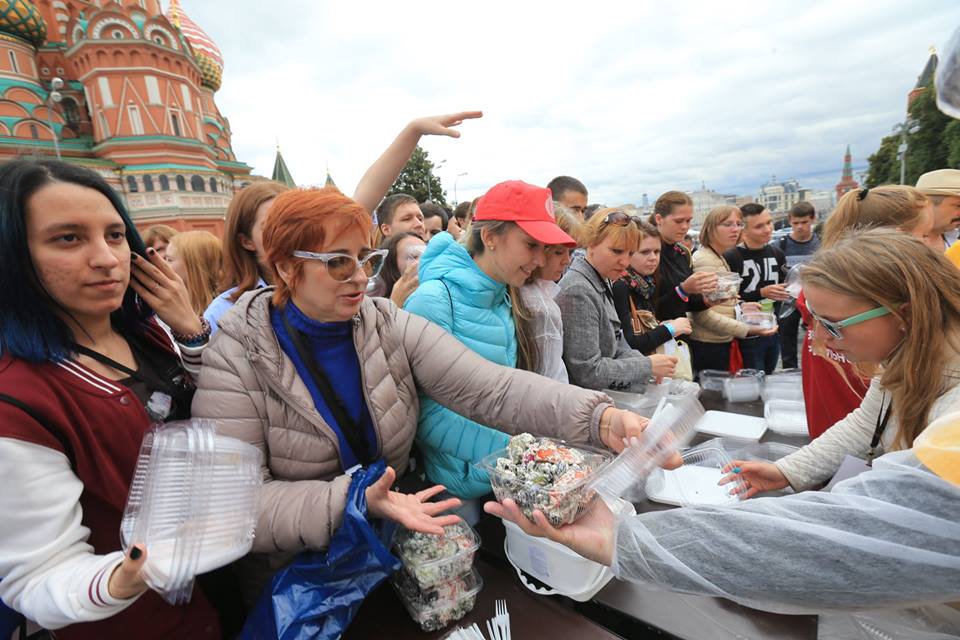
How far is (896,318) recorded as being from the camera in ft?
4.40

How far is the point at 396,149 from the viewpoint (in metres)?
2.37

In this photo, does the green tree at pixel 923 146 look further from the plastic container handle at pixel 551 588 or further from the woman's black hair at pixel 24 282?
the woman's black hair at pixel 24 282

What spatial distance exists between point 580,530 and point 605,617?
0.50m

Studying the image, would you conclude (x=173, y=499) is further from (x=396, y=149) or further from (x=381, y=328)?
(x=396, y=149)

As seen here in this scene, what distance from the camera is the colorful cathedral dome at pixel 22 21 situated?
21.6 meters

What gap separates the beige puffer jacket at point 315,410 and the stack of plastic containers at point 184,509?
28 centimetres

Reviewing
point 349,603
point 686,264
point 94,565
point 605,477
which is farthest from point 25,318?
point 686,264

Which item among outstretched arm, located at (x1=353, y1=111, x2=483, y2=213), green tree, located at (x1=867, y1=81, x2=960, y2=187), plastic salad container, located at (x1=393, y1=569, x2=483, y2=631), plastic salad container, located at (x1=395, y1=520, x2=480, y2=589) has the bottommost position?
plastic salad container, located at (x1=393, y1=569, x2=483, y2=631)

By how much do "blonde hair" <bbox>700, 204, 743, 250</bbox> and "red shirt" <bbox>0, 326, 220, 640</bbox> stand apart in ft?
15.9

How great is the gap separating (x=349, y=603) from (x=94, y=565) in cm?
59

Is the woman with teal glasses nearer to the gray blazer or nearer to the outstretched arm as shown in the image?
the gray blazer

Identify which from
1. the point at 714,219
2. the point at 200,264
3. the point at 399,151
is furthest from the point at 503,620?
the point at 714,219

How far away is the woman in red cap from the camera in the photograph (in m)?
1.81

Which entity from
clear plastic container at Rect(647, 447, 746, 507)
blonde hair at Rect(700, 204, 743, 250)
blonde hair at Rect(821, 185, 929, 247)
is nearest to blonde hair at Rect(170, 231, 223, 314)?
clear plastic container at Rect(647, 447, 746, 507)
